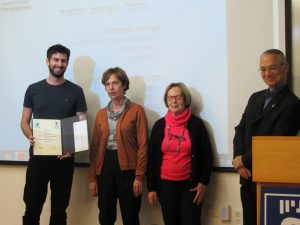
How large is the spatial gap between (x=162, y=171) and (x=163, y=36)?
1056 mm

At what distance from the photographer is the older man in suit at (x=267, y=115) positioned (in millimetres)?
2010

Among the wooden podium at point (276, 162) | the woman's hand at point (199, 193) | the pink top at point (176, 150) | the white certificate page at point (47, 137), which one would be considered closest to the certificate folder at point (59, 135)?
the white certificate page at point (47, 137)

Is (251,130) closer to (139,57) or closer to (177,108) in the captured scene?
(177,108)

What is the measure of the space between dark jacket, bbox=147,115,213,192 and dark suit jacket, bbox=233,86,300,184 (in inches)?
15.0

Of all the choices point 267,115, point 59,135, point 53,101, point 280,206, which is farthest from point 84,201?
point 280,206

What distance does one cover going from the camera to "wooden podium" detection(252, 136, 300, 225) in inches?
58.1

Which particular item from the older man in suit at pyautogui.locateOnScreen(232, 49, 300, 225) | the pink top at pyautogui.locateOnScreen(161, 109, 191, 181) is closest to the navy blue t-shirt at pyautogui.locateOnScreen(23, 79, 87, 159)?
the pink top at pyautogui.locateOnScreen(161, 109, 191, 181)

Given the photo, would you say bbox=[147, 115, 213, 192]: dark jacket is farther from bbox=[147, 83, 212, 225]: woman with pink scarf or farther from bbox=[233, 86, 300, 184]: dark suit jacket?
bbox=[233, 86, 300, 184]: dark suit jacket

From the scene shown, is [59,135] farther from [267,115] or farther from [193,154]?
[267,115]

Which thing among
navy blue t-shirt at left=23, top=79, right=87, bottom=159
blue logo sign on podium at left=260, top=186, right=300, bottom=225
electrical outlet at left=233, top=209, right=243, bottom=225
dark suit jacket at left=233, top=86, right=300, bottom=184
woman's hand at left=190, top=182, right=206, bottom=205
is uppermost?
navy blue t-shirt at left=23, top=79, right=87, bottom=159

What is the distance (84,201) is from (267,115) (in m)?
1.78

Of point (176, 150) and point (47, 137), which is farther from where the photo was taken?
point (47, 137)

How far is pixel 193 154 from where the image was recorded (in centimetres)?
250

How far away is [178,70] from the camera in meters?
2.78
